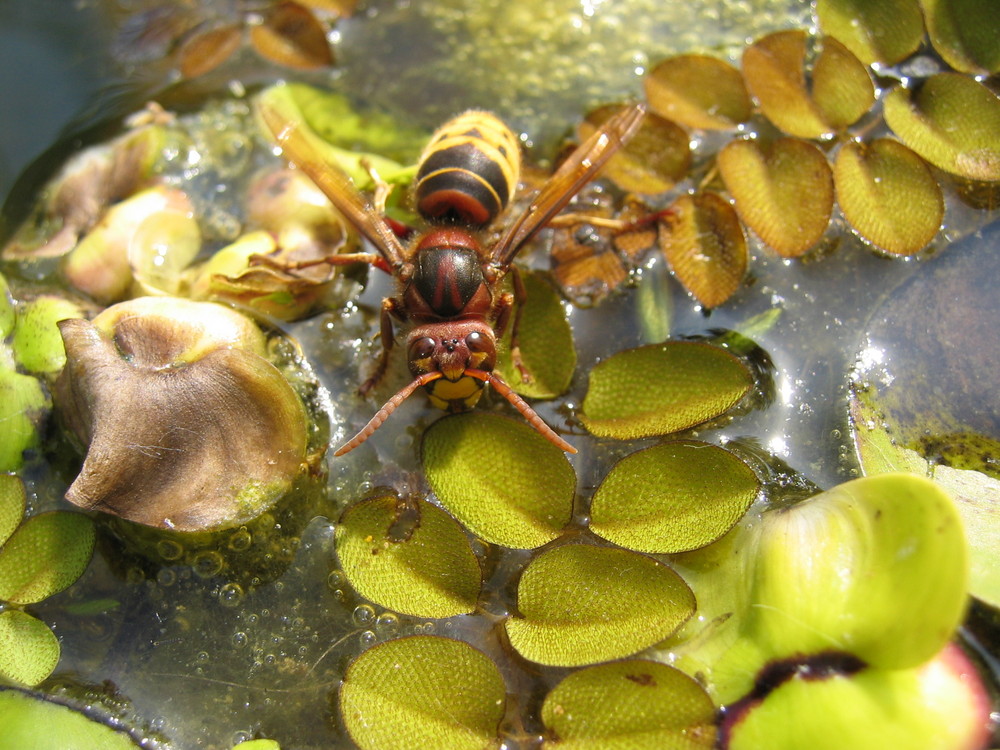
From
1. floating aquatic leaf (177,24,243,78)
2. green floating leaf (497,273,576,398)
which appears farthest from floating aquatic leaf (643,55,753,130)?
floating aquatic leaf (177,24,243,78)

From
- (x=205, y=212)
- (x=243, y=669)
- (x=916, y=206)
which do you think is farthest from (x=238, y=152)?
(x=916, y=206)

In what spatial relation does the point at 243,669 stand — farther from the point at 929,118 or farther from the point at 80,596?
the point at 929,118

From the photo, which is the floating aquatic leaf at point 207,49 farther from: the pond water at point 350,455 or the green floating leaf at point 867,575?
the green floating leaf at point 867,575

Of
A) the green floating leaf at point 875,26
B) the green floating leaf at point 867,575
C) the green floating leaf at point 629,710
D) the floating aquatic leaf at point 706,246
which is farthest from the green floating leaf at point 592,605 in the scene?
the green floating leaf at point 875,26

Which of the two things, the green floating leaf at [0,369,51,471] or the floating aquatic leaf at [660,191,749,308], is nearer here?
the green floating leaf at [0,369,51,471]

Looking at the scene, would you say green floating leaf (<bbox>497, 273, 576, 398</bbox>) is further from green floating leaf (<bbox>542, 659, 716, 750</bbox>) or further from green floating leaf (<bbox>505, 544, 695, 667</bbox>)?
green floating leaf (<bbox>542, 659, 716, 750</bbox>)
